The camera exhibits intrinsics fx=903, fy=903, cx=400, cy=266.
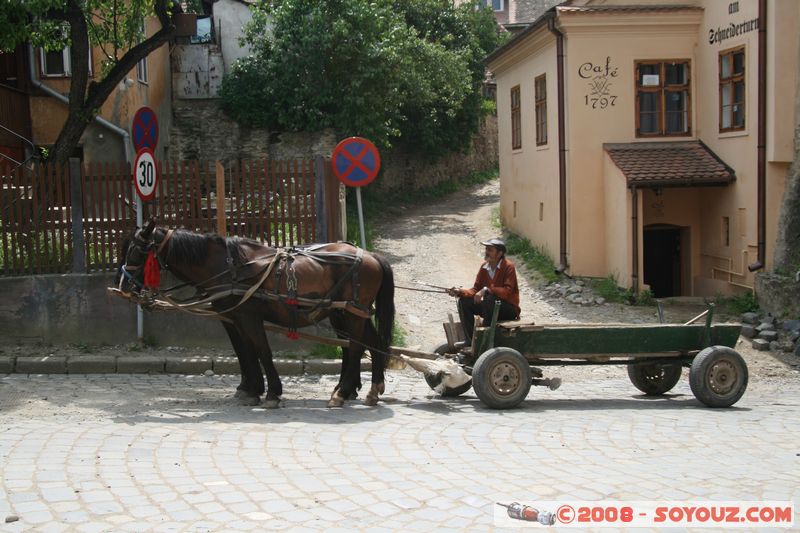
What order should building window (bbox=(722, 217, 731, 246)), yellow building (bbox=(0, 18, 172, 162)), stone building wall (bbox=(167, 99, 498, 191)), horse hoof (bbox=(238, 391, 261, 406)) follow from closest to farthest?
horse hoof (bbox=(238, 391, 261, 406)) → building window (bbox=(722, 217, 731, 246)) → yellow building (bbox=(0, 18, 172, 162)) → stone building wall (bbox=(167, 99, 498, 191))

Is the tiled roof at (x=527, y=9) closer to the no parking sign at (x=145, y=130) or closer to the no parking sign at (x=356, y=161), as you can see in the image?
the no parking sign at (x=356, y=161)

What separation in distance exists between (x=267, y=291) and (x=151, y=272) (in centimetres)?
117

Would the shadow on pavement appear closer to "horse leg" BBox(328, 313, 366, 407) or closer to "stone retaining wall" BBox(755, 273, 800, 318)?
"horse leg" BBox(328, 313, 366, 407)

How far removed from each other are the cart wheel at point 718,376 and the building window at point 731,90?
30.0 ft

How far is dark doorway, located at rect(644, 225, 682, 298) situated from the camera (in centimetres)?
2016

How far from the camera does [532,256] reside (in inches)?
806

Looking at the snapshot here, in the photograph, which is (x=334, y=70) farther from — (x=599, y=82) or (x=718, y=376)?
(x=718, y=376)

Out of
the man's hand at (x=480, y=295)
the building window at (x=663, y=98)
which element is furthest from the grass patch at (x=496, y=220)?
the man's hand at (x=480, y=295)

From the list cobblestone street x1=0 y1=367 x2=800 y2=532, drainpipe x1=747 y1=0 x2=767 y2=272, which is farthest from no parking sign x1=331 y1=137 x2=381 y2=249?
drainpipe x1=747 y1=0 x2=767 y2=272

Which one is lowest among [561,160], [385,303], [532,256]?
[532,256]

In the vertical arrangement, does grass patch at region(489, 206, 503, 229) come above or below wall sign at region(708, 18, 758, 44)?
below

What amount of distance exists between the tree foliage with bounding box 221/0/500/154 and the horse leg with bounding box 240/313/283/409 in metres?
14.0

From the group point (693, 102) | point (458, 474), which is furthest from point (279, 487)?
point (693, 102)

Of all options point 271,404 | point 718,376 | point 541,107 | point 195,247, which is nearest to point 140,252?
point 195,247
